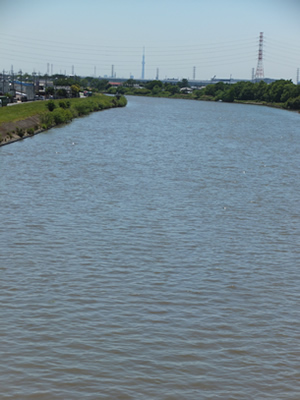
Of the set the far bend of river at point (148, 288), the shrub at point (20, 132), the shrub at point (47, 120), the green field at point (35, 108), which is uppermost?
the green field at point (35, 108)

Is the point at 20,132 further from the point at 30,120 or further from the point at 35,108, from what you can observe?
the point at 35,108

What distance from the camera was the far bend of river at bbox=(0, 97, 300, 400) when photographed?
34.9 ft

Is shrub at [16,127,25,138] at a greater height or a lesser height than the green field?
lesser

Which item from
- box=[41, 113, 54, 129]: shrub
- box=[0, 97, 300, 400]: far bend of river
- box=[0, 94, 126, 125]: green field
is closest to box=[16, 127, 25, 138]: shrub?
box=[0, 94, 126, 125]: green field

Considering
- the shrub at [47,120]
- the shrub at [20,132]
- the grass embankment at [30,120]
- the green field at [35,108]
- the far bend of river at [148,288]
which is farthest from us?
the shrub at [47,120]

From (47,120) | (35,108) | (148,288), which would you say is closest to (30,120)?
(47,120)

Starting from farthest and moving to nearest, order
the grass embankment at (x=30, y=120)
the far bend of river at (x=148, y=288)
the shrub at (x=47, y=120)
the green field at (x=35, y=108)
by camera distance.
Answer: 1. the shrub at (x=47, y=120)
2. the green field at (x=35, y=108)
3. the grass embankment at (x=30, y=120)
4. the far bend of river at (x=148, y=288)

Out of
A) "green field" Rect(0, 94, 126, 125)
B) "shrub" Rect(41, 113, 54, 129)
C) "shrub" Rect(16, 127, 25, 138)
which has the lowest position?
"shrub" Rect(16, 127, 25, 138)

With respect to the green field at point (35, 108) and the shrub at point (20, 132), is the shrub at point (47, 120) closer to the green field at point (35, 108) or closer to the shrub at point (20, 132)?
the green field at point (35, 108)

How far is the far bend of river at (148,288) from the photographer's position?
10.6m

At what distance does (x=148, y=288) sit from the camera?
49.6ft

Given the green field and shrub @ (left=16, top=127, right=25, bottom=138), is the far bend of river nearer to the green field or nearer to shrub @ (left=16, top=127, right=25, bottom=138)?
shrub @ (left=16, top=127, right=25, bottom=138)

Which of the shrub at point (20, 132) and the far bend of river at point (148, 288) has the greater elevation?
the shrub at point (20, 132)

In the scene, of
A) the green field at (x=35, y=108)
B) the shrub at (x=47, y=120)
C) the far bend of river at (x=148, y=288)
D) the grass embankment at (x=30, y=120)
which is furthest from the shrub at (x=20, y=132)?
the far bend of river at (x=148, y=288)
